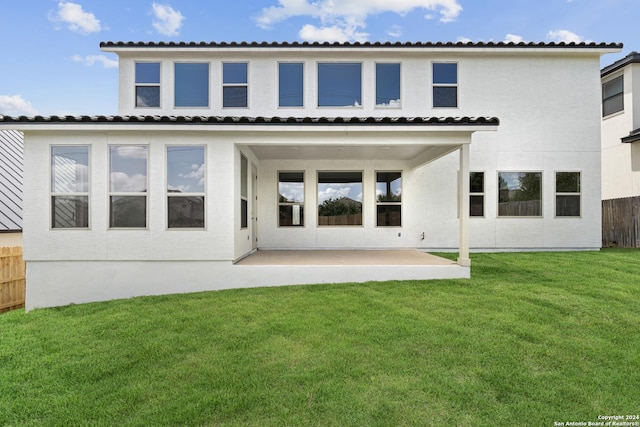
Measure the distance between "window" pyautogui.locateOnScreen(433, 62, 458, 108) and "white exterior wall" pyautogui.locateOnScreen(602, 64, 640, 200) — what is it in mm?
7607

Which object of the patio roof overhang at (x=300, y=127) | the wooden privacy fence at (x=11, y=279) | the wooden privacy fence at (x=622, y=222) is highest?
the patio roof overhang at (x=300, y=127)

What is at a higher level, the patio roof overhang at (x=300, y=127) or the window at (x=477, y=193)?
the patio roof overhang at (x=300, y=127)

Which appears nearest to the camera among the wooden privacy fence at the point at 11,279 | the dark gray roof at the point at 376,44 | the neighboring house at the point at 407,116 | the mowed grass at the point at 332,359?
the mowed grass at the point at 332,359

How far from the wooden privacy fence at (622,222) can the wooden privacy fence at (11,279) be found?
1917cm

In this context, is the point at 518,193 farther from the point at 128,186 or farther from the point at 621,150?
the point at 128,186

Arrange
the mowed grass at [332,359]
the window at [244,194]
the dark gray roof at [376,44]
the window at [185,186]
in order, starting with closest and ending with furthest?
1. the mowed grass at [332,359]
2. the window at [185,186]
3. the window at [244,194]
4. the dark gray roof at [376,44]

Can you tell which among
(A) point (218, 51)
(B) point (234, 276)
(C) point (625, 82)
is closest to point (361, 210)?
(B) point (234, 276)

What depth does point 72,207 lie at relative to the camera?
7066 millimetres

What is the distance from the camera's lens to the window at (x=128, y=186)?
710cm

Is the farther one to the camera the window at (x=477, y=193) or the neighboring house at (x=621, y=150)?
the neighboring house at (x=621, y=150)

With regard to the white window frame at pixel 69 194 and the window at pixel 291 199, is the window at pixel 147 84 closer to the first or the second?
the white window frame at pixel 69 194

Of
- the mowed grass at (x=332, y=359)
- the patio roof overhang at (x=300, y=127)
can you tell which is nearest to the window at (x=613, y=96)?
the patio roof overhang at (x=300, y=127)

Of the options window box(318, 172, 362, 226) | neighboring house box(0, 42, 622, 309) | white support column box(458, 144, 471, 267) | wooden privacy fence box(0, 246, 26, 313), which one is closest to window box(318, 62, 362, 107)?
neighboring house box(0, 42, 622, 309)

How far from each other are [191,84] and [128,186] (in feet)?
18.0
